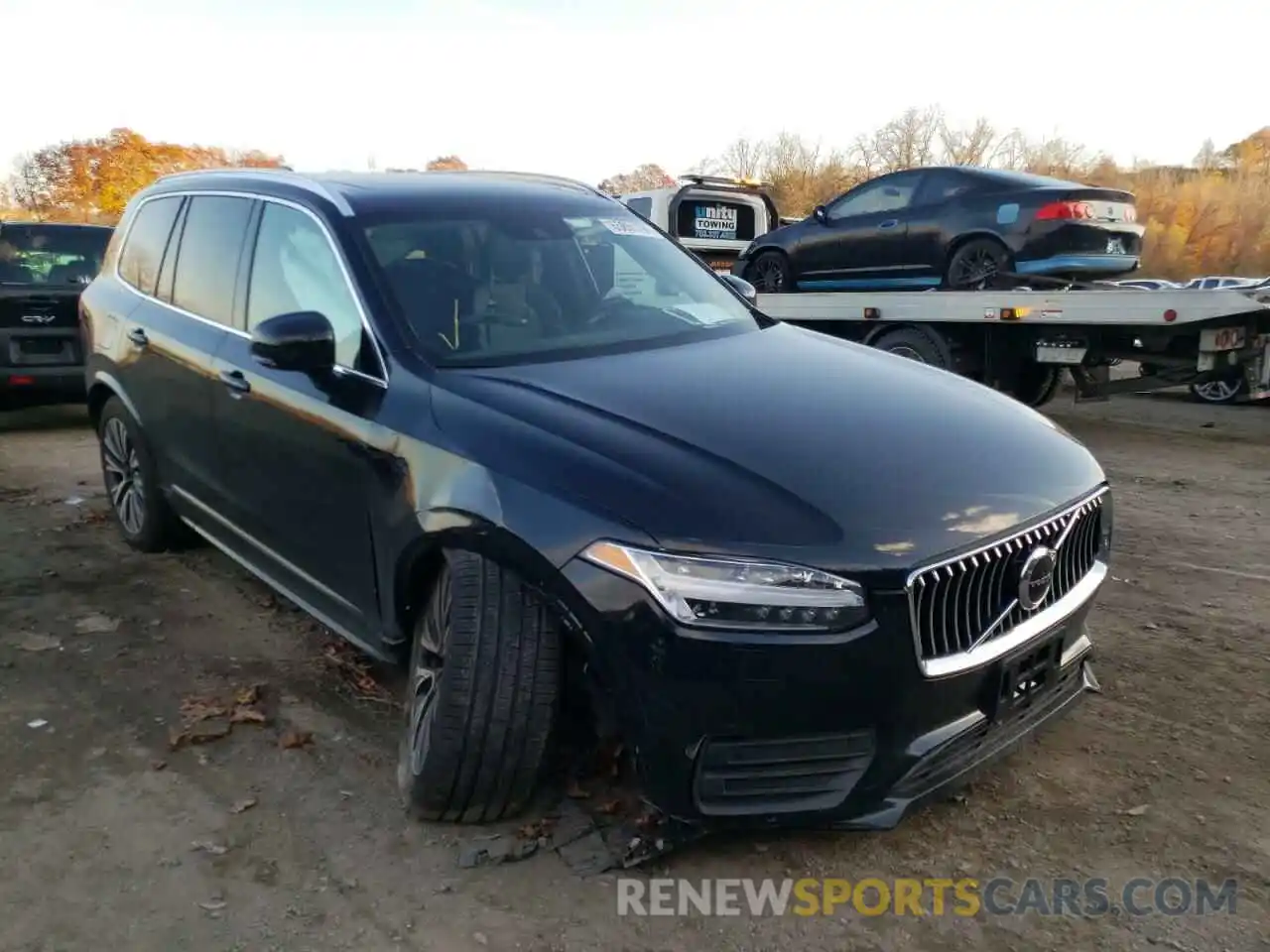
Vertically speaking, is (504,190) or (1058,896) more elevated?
(504,190)

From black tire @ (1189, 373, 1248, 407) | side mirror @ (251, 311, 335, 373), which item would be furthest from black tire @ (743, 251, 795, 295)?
side mirror @ (251, 311, 335, 373)

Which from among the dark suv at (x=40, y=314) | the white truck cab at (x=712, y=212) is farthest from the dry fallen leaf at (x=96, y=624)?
the white truck cab at (x=712, y=212)

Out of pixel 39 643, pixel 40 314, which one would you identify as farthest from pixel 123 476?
pixel 40 314

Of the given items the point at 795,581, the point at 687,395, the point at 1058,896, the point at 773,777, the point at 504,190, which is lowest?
the point at 1058,896

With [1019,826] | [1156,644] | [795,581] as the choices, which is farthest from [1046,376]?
[795,581]

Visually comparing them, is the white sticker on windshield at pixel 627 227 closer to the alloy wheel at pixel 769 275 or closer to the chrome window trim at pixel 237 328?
the chrome window trim at pixel 237 328

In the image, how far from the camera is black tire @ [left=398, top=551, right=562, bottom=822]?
104 inches

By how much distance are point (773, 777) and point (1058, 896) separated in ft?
2.66

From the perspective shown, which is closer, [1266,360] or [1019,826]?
[1019,826]

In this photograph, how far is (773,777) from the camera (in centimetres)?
240

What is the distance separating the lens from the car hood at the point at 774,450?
2367 mm

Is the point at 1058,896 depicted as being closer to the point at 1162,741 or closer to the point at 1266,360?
the point at 1162,741

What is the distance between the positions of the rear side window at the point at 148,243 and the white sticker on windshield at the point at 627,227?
80.3 inches

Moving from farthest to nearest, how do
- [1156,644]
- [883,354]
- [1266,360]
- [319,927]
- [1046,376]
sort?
[1046,376]
[1266,360]
[1156,644]
[883,354]
[319,927]
